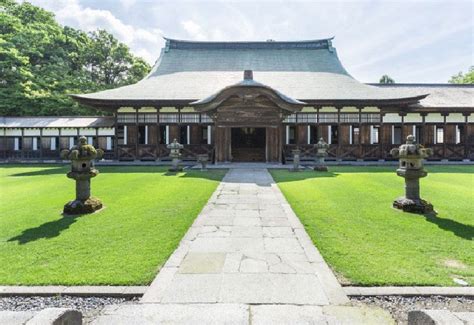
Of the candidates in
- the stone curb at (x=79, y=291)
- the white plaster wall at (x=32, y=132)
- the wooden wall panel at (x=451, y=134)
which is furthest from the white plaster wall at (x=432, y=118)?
the white plaster wall at (x=32, y=132)

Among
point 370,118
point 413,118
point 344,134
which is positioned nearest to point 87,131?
point 344,134

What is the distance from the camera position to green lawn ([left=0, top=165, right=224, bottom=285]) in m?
3.57

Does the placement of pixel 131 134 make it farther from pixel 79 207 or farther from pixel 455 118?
pixel 455 118

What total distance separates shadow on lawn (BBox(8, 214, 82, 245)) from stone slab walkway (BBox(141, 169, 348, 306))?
94.4 inches

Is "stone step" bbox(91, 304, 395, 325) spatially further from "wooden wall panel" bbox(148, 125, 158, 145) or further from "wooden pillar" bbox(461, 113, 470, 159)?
"wooden pillar" bbox(461, 113, 470, 159)

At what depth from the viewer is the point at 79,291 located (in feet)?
10.4

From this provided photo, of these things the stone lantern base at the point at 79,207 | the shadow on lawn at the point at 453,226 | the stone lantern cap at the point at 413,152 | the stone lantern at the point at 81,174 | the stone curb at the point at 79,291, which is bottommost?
the stone curb at the point at 79,291

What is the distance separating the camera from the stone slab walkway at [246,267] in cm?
303

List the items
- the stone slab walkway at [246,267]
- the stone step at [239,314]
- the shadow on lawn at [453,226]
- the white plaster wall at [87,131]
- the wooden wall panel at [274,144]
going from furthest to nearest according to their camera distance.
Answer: the white plaster wall at [87,131] < the wooden wall panel at [274,144] < the shadow on lawn at [453,226] < the stone slab walkway at [246,267] < the stone step at [239,314]

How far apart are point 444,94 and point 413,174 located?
19.3m

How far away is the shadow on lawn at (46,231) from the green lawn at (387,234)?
448 centimetres

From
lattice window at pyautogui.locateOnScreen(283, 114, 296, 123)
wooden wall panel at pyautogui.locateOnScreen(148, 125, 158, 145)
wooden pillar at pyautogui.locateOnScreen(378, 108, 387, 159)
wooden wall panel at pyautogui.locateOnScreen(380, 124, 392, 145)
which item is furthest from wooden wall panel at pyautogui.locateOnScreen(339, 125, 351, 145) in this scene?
wooden wall panel at pyautogui.locateOnScreen(148, 125, 158, 145)

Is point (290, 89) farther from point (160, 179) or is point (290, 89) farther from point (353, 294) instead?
point (353, 294)

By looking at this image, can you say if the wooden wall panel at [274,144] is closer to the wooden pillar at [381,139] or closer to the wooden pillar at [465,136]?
the wooden pillar at [381,139]
